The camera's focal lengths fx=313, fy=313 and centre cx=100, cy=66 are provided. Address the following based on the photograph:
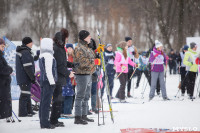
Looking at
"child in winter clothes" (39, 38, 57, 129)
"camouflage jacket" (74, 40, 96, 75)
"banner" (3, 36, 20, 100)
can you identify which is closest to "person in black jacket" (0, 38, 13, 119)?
"child in winter clothes" (39, 38, 57, 129)

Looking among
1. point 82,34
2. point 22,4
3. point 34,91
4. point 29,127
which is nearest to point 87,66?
point 82,34

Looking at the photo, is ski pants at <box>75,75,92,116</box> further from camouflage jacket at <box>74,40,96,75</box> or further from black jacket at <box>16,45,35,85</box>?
black jacket at <box>16,45,35,85</box>

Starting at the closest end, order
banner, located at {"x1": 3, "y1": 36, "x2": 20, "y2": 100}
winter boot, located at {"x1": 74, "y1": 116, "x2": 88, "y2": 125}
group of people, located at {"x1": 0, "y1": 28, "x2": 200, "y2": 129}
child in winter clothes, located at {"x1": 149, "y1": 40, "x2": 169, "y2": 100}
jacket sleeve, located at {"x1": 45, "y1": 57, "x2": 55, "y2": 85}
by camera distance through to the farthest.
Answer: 1. jacket sleeve, located at {"x1": 45, "y1": 57, "x2": 55, "y2": 85}
2. group of people, located at {"x1": 0, "y1": 28, "x2": 200, "y2": 129}
3. winter boot, located at {"x1": 74, "y1": 116, "x2": 88, "y2": 125}
4. banner, located at {"x1": 3, "y1": 36, "x2": 20, "y2": 100}
5. child in winter clothes, located at {"x1": 149, "y1": 40, "x2": 169, "y2": 100}

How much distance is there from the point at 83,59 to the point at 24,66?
1.78 meters

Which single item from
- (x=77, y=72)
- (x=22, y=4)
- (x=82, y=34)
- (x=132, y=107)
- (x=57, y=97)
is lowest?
(x=132, y=107)

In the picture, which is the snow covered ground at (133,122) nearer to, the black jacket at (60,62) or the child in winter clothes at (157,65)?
the black jacket at (60,62)

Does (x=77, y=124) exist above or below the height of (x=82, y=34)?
below

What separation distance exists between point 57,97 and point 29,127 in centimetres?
82

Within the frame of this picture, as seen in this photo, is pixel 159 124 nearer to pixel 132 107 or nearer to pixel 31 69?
pixel 132 107

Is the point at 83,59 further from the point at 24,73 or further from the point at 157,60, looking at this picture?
the point at 157,60

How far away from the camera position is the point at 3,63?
21.5ft

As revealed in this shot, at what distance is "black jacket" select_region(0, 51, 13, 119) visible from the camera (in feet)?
21.4

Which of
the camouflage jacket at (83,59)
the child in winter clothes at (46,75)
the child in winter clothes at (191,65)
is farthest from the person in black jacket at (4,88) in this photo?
the child in winter clothes at (191,65)

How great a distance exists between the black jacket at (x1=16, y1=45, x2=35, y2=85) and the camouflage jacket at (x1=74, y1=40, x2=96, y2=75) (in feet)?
4.97
